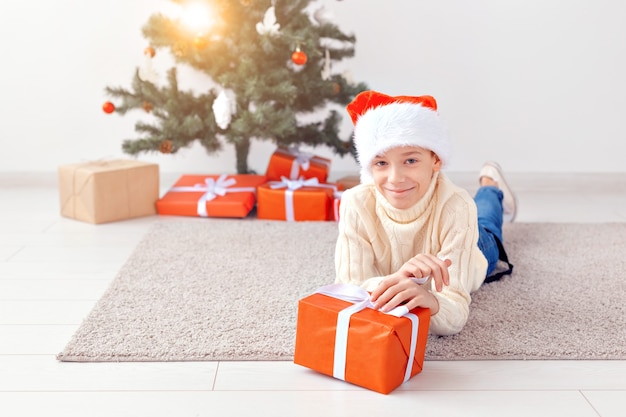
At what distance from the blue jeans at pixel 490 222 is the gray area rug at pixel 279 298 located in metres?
0.08

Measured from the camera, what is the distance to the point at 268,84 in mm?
2770

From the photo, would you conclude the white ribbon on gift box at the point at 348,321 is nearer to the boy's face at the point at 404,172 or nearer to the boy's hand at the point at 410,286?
the boy's hand at the point at 410,286

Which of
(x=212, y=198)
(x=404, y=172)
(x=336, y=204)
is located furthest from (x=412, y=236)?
(x=212, y=198)

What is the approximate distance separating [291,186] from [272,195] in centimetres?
9

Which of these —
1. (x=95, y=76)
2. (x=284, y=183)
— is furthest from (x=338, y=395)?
(x=95, y=76)

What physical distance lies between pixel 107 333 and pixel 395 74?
2.06 meters

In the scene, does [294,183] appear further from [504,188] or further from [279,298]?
[279,298]

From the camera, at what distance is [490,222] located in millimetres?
2199

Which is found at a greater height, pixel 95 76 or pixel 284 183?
pixel 95 76

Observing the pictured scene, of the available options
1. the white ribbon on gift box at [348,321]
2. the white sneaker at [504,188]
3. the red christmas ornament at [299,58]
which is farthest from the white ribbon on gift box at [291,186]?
the white ribbon on gift box at [348,321]

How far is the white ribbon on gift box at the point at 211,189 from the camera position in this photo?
2789 millimetres

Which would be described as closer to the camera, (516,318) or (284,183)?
(516,318)

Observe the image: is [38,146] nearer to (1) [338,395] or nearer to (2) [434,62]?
(2) [434,62]

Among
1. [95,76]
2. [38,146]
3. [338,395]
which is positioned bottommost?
[338,395]
